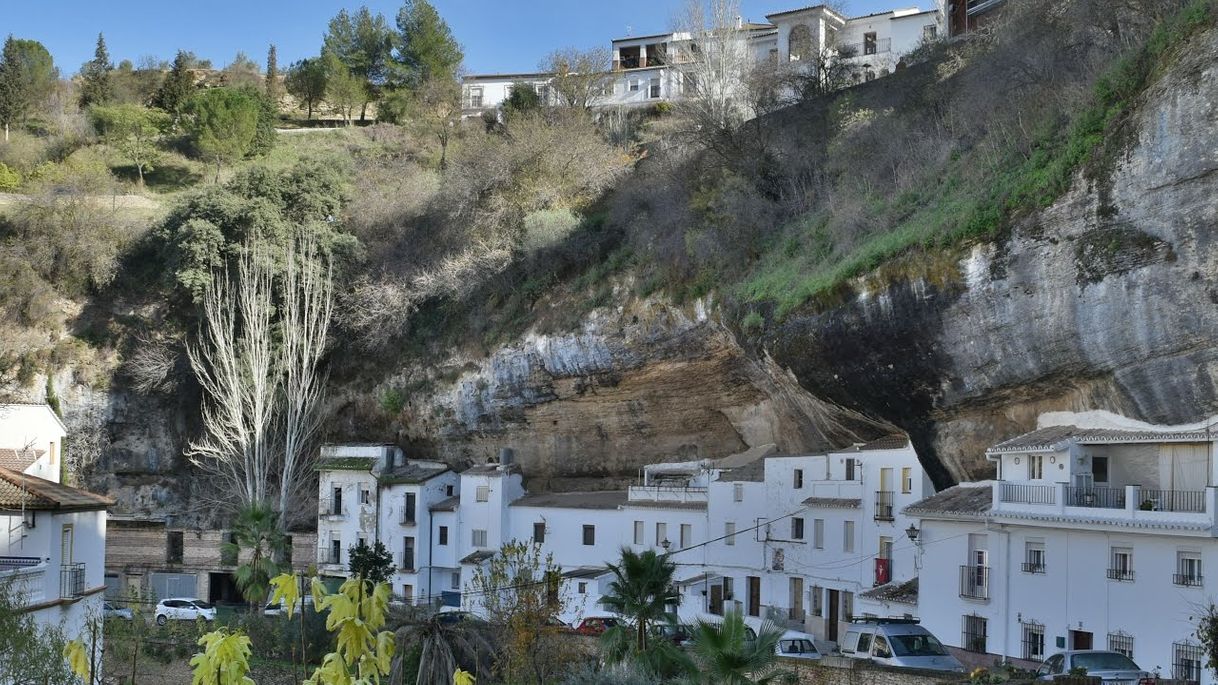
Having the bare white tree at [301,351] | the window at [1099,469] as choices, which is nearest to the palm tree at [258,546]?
the bare white tree at [301,351]

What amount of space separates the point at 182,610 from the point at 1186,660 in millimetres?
33391

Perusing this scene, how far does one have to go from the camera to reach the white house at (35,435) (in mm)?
41781

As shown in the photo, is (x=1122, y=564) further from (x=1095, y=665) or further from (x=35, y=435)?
(x=35, y=435)

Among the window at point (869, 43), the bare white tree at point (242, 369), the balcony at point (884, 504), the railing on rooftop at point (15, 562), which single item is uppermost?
the window at point (869, 43)

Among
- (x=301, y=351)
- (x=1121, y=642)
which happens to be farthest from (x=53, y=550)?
(x=1121, y=642)

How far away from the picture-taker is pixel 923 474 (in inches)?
1320

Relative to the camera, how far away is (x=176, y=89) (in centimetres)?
8231

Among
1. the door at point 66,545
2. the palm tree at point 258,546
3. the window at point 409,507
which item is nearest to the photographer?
the door at point 66,545

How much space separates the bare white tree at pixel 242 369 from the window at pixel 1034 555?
28.4 metres

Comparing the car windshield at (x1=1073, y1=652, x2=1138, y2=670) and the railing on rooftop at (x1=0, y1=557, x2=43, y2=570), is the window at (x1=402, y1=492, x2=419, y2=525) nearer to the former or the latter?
the railing on rooftop at (x1=0, y1=557, x2=43, y2=570)

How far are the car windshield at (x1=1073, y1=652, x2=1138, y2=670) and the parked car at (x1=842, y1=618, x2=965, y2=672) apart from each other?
276 centimetres

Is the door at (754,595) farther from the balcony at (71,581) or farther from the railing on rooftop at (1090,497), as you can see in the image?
the balcony at (71,581)

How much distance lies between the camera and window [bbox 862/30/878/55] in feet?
197

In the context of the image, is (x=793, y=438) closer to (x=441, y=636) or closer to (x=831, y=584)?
(x=831, y=584)
